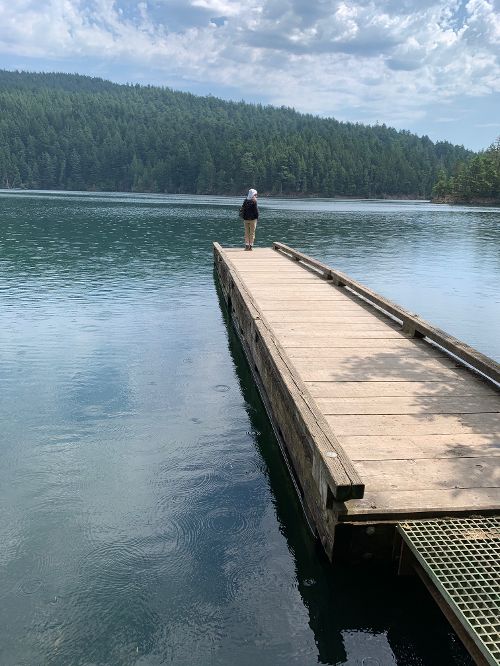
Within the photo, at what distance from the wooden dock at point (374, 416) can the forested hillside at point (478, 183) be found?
429 feet

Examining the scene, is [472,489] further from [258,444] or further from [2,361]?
[2,361]

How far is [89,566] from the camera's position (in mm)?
5688

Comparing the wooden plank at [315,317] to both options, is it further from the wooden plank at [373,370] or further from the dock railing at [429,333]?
the wooden plank at [373,370]

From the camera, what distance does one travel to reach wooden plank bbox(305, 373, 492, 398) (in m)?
7.55

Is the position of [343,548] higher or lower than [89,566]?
higher

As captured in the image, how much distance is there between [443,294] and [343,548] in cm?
1897

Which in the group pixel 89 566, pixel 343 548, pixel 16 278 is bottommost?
pixel 16 278

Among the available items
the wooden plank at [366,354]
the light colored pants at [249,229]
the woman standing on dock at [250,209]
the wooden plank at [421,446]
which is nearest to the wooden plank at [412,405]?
the wooden plank at [421,446]

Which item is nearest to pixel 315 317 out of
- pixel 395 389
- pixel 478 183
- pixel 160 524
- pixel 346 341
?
pixel 346 341

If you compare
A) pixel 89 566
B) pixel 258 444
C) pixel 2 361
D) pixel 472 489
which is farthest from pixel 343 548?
pixel 2 361

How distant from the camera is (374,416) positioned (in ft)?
22.5

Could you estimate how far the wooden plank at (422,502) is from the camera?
4820mm

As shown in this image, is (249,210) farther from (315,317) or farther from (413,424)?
(413,424)

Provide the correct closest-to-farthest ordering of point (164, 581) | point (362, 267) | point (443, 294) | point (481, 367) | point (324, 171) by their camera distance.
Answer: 1. point (164, 581)
2. point (481, 367)
3. point (443, 294)
4. point (362, 267)
5. point (324, 171)
